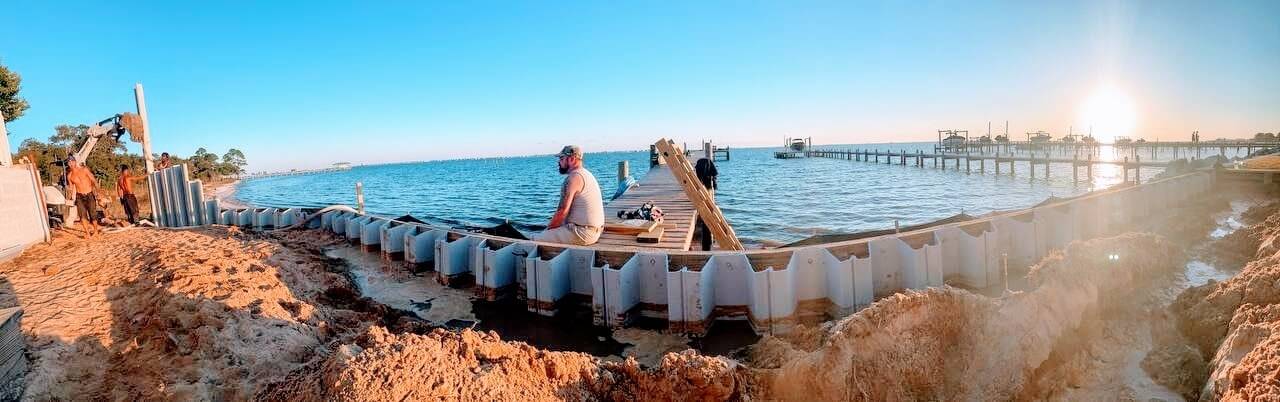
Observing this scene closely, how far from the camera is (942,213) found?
2072 cm

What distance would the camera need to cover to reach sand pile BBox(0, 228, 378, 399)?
3.24 metres

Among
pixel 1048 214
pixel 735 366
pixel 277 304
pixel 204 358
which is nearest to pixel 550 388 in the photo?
pixel 735 366

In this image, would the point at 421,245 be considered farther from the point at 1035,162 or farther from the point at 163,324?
the point at 1035,162

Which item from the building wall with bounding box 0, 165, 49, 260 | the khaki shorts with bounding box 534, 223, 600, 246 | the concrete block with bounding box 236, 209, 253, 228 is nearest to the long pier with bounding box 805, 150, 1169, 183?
the khaki shorts with bounding box 534, 223, 600, 246

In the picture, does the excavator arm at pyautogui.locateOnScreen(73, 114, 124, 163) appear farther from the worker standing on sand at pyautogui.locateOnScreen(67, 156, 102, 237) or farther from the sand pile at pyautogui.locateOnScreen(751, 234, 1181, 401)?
the sand pile at pyautogui.locateOnScreen(751, 234, 1181, 401)

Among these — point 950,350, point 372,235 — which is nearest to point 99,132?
point 372,235

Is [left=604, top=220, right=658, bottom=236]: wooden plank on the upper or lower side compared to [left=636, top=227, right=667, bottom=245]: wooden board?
upper

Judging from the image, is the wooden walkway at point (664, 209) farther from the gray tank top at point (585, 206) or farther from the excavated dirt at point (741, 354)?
the excavated dirt at point (741, 354)

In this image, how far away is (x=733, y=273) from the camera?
19.5ft

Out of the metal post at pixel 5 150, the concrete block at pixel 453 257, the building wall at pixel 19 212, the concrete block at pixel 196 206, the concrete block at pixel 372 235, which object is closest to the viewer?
the building wall at pixel 19 212

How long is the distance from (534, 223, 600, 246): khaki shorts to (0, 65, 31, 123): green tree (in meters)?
31.5

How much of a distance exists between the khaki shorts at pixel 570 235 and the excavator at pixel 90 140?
1100 centimetres

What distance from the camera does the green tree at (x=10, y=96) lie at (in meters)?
23.5


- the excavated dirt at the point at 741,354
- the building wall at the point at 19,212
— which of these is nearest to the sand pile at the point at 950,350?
the excavated dirt at the point at 741,354
